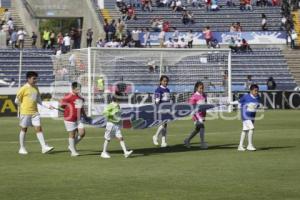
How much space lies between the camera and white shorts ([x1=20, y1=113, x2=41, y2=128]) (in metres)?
20.6

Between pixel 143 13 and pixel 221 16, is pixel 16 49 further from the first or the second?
pixel 221 16

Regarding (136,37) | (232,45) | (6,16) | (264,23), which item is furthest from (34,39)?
(264,23)

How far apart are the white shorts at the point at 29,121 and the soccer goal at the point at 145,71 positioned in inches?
581

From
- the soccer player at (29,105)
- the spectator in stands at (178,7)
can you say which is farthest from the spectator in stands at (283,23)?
the soccer player at (29,105)

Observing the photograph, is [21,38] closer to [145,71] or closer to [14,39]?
[14,39]

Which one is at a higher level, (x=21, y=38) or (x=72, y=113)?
(x=21, y=38)

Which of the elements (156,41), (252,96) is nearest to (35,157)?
(252,96)

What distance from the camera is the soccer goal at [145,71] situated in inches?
1438

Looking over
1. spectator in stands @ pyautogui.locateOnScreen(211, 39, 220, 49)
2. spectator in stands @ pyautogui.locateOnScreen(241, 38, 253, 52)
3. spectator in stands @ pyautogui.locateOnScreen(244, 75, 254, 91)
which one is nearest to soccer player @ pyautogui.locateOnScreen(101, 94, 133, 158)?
spectator in stands @ pyautogui.locateOnScreen(244, 75, 254, 91)

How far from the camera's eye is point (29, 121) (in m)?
20.7

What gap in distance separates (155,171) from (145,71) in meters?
24.7

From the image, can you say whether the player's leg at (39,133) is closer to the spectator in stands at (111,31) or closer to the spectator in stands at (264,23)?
the spectator in stands at (111,31)

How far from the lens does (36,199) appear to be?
1266cm

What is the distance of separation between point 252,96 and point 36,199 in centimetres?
970
